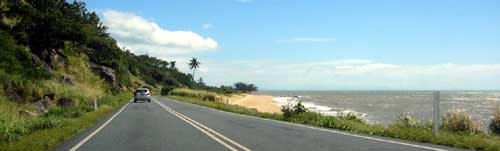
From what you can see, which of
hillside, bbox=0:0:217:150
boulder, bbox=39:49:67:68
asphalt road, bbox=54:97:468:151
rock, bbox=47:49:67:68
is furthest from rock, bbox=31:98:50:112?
rock, bbox=47:49:67:68

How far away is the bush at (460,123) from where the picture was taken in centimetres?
1916

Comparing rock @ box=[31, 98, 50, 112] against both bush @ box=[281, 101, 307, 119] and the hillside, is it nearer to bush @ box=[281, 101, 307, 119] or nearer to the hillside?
the hillside

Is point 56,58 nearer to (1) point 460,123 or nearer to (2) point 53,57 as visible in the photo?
(2) point 53,57

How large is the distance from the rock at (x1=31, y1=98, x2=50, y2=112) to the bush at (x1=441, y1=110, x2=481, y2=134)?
71.6 feet

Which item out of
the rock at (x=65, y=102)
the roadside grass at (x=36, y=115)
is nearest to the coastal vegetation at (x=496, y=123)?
the roadside grass at (x=36, y=115)

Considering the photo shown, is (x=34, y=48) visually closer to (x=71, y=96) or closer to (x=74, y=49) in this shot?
(x=71, y=96)

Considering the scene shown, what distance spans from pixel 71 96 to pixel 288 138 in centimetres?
2912

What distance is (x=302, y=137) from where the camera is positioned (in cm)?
1573

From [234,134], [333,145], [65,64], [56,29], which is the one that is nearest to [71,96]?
[56,29]

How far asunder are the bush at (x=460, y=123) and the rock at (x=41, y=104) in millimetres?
21814

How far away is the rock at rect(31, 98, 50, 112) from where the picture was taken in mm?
32178

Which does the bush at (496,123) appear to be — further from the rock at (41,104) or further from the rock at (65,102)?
the rock at (65,102)

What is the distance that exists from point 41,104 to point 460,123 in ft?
77.1

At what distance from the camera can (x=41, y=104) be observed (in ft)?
109
